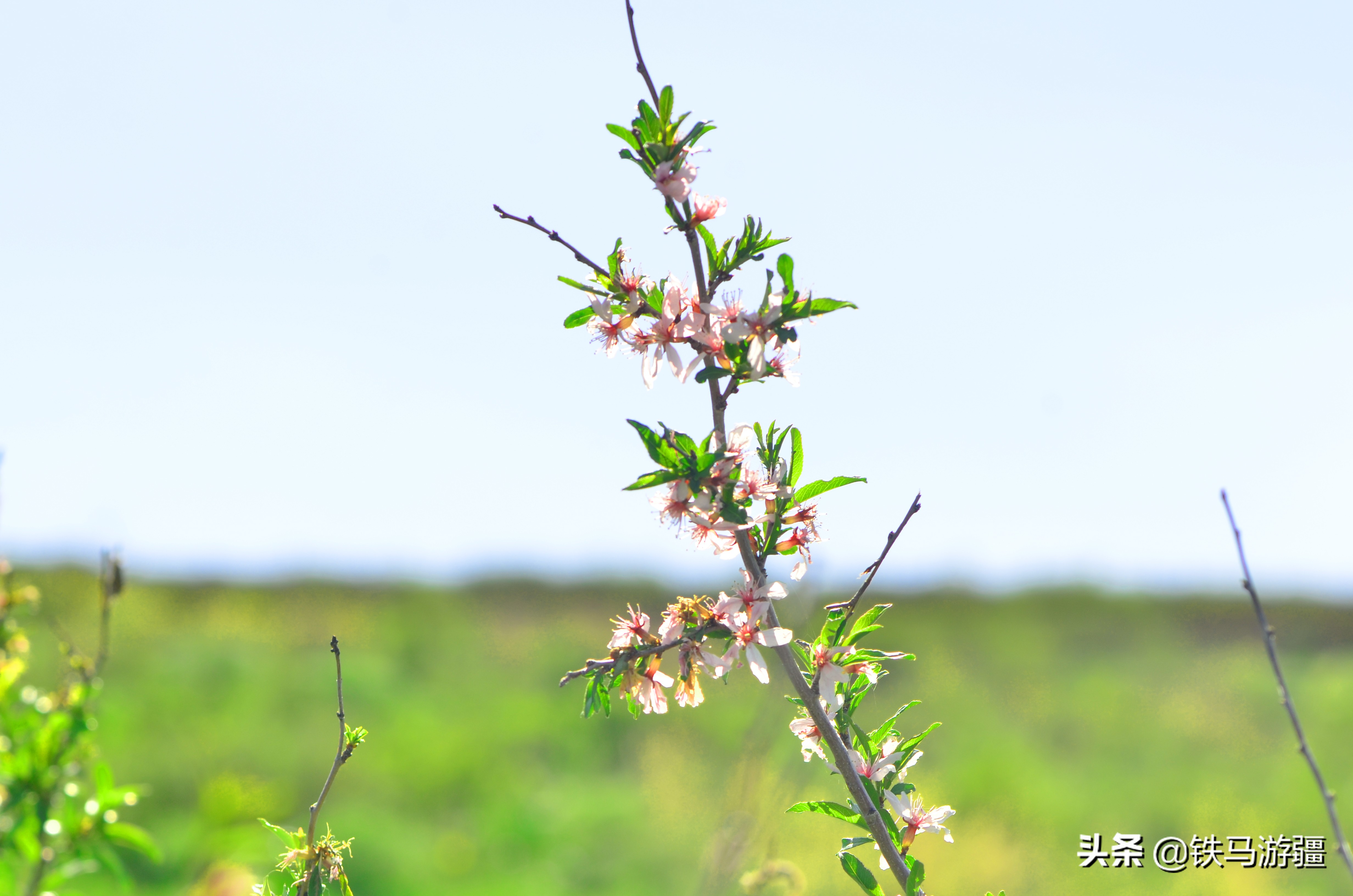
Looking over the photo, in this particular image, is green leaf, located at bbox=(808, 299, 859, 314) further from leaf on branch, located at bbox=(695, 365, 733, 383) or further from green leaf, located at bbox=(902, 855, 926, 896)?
green leaf, located at bbox=(902, 855, 926, 896)

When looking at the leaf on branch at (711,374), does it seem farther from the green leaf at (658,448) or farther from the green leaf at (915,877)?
the green leaf at (915,877)

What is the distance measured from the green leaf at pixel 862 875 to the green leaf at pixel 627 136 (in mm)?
900

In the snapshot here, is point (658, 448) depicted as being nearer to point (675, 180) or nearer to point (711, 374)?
point (711, 374)

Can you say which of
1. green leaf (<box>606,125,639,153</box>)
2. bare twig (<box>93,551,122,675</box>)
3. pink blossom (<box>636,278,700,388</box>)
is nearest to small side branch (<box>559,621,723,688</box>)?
pink blossom (<box>636,278,700,388</box>)

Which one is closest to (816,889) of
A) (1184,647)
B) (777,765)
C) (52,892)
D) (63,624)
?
(777,765)

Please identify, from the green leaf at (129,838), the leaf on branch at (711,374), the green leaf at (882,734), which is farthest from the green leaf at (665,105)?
the green leaf at (129,838)

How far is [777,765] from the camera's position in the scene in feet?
23.1

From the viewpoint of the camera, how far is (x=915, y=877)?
41.4 inches

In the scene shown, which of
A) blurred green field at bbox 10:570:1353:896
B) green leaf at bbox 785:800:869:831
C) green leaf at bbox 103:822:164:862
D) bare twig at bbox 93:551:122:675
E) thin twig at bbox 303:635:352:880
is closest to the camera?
thin twig at bbox 303:635:352:880

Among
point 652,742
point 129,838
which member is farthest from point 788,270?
point 652,742

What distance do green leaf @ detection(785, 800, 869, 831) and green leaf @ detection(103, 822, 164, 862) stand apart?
5.04 feet

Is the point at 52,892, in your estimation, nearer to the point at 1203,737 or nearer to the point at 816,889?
the point at 816,889

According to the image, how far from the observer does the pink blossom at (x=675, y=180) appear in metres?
1.12

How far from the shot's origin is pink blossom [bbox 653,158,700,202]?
1.12 m
